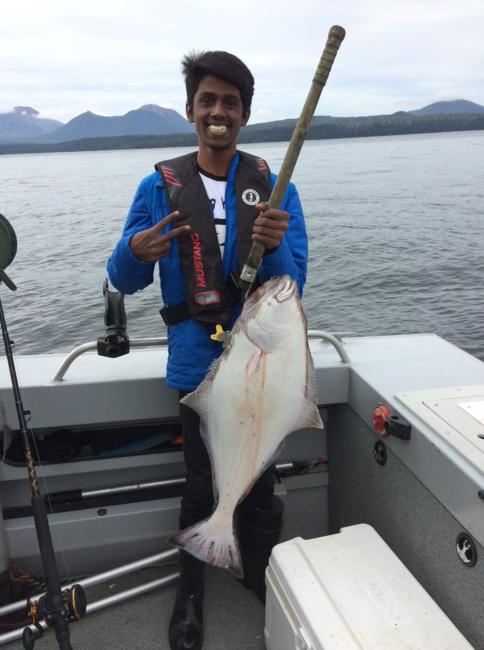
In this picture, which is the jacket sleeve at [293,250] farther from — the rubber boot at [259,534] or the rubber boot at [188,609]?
the rubber boot at [188,609]

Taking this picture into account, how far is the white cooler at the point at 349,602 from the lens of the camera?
1.90 meters

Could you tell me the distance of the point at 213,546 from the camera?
2.15 metres

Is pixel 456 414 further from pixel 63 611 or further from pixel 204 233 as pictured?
pixel 63 611

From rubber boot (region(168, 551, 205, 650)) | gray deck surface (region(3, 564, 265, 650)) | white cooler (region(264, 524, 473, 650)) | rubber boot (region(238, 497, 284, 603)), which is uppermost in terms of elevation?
white cooler (region(264, 524, 473, 650))

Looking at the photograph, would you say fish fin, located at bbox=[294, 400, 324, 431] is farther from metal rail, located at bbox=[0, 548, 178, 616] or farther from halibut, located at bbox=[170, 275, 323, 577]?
metal rail, located at bbox=[0, 548, 178, 616]

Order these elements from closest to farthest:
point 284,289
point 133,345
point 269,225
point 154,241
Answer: point 284,289 < point 269,225 < point 154,241 < point 133,345

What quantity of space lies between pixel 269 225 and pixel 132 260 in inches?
24.4

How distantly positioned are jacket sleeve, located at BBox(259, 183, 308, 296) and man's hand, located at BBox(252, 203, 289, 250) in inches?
8.9

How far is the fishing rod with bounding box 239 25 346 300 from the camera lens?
1.92 meters

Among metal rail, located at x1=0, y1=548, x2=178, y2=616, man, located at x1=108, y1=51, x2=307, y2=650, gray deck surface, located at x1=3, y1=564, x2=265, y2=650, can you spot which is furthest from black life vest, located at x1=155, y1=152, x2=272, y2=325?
gray deck surface, located at x1=3, y1=564, x2=265, y2=650

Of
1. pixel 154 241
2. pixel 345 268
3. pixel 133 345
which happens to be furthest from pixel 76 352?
pixel 345 268

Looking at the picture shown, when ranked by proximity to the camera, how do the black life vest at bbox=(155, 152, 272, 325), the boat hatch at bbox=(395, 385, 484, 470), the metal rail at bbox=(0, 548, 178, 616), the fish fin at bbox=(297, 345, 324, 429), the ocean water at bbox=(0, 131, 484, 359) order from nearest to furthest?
the fish fin at bbox=(297, 345, 324, 429)
the boat hatch at bbox=(395, 385, 484, 470)
the black life vest at bbox=(155, 152, 272, 325)
the metal rail at bbox=(0, 548, 178, 616)
the ocean water at bbox=(0, 131, 484, 359)

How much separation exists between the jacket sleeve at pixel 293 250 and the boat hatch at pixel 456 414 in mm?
766

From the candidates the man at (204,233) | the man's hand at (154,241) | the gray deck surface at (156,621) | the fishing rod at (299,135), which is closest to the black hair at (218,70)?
the man at (204,233)
